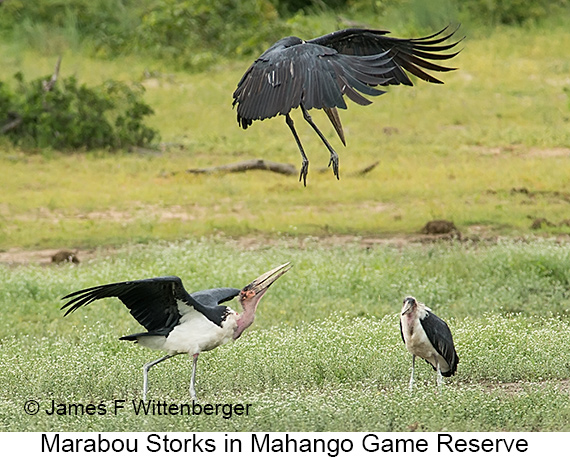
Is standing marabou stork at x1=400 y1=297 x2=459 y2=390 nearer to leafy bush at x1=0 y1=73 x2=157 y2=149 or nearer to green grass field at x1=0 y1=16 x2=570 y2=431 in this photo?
green grass field at x1=0 y1=16 x2=570 y2=431

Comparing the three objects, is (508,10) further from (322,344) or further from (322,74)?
(322,74)

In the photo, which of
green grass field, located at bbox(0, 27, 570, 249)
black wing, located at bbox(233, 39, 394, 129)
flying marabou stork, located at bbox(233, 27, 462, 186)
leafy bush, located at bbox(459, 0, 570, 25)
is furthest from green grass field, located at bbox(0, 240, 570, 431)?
leafy bush, located at bbox(459, 0, 570, 25)

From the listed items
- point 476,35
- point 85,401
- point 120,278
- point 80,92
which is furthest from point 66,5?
point 85,401

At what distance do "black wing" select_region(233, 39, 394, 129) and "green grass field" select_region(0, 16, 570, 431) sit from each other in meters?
1.66

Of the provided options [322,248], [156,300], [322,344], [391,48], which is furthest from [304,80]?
[322,248]

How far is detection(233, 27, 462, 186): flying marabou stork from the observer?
5.23 meters

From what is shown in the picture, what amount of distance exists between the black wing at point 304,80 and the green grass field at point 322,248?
1.66 m

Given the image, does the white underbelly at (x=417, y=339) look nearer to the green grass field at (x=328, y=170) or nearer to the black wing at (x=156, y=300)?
the black wing at (x=156, y=300)

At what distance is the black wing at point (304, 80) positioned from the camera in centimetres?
521

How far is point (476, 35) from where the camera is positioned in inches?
873

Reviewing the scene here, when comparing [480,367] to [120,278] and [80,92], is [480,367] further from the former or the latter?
[80,92]

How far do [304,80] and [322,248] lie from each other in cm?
654

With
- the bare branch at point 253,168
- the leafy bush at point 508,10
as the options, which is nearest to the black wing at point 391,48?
the bare branch at point 253,168
